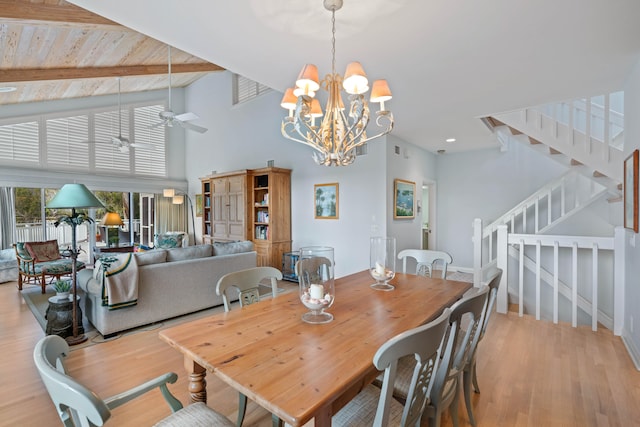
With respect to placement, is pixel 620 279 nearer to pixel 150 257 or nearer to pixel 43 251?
pixel 150 257

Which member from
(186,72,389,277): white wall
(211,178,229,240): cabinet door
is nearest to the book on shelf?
(186,72,389,277): white wall

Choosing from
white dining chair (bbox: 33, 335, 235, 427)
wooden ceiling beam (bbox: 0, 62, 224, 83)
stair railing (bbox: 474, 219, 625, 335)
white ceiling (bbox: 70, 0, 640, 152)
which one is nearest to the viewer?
white dining chair (bbox: 33, 335, 235, 427)

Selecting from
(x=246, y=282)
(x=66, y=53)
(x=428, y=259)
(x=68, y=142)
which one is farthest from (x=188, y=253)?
(x=68, y=142)

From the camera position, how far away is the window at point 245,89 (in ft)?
21.6

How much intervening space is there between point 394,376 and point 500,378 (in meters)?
1.89

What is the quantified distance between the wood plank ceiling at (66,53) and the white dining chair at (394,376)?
4259 millimetres

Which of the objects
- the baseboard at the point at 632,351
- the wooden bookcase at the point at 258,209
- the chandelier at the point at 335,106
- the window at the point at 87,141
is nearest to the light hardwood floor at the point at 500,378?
the baseboard at the point at 632,351

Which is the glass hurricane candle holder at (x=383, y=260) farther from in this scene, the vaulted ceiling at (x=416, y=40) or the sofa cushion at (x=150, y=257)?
the sofa cushion at (x=150, y=257)

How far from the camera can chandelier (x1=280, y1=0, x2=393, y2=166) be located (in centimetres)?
194

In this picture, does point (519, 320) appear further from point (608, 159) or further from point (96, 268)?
point (96, 268)

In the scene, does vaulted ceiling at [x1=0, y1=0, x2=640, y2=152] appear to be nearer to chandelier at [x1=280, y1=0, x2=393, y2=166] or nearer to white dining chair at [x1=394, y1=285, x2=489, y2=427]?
chandelier at [x1=280, y1=0, x2=393, y2=166]

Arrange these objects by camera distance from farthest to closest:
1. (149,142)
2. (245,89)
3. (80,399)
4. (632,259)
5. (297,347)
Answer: (149,142), (245,89), (632,259), (297,347), (80,399)

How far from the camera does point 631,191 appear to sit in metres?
2.66

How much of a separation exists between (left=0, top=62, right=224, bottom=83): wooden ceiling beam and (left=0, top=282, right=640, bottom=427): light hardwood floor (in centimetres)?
350
